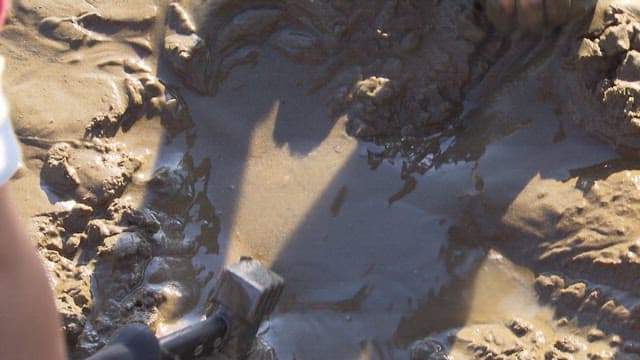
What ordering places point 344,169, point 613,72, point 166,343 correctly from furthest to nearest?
point 344,169 < point 613,72 < point 166,343

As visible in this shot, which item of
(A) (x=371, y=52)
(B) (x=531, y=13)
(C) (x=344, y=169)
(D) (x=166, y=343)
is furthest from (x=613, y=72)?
(D) (x=166, y=343)

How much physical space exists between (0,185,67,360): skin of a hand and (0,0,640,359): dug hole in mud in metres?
0.94

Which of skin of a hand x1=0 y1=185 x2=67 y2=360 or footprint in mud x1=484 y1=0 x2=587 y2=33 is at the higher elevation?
footprint in mud x1=484 y1=0 x2=587 y2=33

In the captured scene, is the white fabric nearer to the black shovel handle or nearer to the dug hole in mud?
the black shovel handle

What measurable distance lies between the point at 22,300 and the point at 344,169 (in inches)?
55.8

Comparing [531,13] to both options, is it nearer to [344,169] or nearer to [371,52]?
[371,52]

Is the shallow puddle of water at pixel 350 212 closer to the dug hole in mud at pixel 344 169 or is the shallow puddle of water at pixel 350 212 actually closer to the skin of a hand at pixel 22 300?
the dug hole in mud at pixel 344 169

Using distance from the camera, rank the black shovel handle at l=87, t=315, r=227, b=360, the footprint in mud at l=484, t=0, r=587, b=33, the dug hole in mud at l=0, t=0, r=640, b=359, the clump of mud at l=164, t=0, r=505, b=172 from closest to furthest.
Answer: the black shovel handle at l=87, t=315, r=227, b=360
the dug hole in mud at l=0, t=0, r=640, b=359
the footprint in mud at l=484, t=0, r=587, b=33
the clump of mud at l=164, t=0, r=505, b=172

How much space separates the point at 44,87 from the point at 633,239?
191 cm

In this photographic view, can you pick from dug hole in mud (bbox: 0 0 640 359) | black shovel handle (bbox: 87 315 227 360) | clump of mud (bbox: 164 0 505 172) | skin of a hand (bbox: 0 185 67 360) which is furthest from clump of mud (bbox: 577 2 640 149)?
skin of a hand (bbox: 0 185 67 360)

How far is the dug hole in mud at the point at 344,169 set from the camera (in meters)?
2.28

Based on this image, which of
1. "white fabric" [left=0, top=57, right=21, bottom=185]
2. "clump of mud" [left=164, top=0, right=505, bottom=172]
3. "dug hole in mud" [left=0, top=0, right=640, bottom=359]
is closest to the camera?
"white fabric" [left=0, top=57, right=21, bottom=185]

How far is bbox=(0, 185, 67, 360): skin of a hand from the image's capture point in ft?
3.96

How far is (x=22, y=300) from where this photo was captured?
125 centimetres
